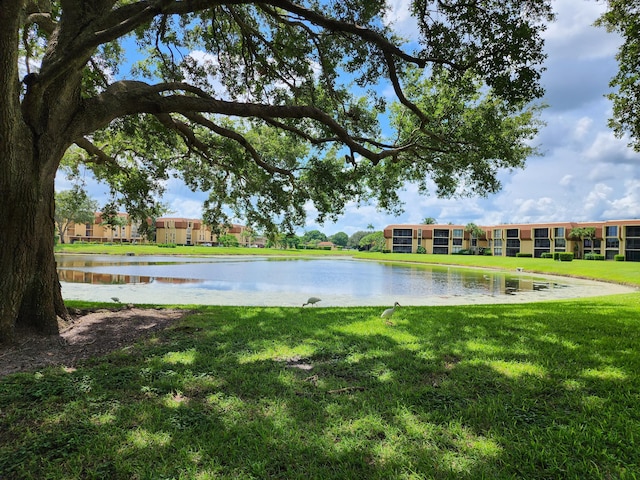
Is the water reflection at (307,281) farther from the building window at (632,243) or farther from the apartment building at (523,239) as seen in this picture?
the apartment building at (523,239)

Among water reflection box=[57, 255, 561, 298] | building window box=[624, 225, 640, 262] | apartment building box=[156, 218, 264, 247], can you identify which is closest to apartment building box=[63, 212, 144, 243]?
apartment building box=[156, 218, 264, 247]

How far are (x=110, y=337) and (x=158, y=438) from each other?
328 centimetres

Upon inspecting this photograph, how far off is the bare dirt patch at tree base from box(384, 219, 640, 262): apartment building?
69895 mm

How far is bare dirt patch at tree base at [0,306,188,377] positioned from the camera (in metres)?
4.10

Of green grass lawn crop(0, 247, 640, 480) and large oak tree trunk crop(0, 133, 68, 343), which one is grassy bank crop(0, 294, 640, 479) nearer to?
green grass lawn crop(0, 247, 640, 480)

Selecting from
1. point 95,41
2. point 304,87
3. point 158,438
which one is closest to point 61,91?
point 95,41

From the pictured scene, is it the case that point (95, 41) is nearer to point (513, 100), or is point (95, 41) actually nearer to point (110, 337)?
point (110, 337)

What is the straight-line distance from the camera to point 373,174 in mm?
10859

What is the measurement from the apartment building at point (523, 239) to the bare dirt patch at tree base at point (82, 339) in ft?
229

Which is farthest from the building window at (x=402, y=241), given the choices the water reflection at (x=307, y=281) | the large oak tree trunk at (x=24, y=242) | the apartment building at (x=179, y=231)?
the large oak tree trunk at (x=24, y=242)

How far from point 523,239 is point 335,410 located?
2876 inches

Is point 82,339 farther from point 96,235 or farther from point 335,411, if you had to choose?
point 96,235

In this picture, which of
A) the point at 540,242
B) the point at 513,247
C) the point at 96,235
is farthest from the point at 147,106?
the point at 96,235

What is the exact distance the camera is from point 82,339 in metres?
4.98
